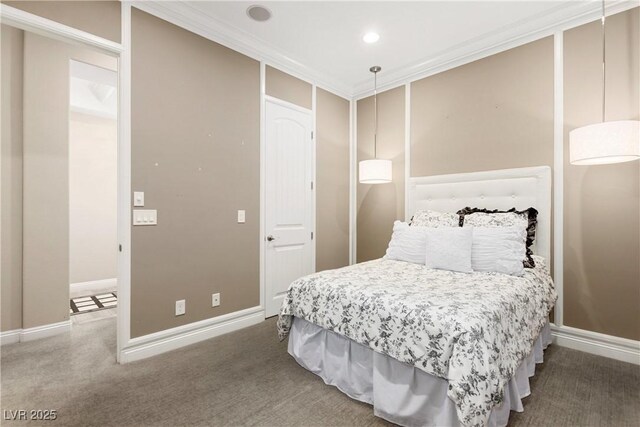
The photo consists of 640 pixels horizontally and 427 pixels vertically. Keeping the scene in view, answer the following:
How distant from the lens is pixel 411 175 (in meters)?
3.60

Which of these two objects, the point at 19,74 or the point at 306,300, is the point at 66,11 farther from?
the point at 306,300

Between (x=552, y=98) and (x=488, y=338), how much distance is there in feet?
7.95

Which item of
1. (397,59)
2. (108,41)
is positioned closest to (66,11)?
(108,41)

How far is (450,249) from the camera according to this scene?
2369mm

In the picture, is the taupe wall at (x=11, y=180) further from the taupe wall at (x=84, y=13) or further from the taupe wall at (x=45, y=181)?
the taupe wall at (x=84, y=13)

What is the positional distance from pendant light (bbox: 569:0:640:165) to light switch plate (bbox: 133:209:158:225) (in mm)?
3267

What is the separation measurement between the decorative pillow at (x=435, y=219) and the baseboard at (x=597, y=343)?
1.23 meters

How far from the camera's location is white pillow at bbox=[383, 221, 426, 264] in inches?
105

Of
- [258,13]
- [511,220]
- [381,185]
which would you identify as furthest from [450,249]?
[258,13]

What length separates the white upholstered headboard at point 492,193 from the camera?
2.63m

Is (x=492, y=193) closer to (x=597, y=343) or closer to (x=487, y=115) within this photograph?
(x=487, y=115)

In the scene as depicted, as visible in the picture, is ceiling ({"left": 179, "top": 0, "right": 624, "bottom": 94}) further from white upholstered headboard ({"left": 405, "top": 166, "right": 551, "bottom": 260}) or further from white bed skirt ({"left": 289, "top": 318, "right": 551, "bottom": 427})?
white bed skirt ({"left": 289, "top": 318, "right": 551, "bottom": 427})

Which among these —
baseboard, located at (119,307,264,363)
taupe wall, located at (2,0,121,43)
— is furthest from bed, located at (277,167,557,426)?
taupe wall, located at (2,0,121,43)

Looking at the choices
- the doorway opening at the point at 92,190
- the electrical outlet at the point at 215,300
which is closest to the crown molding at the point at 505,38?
the electrical outlet at the point at 215,300
